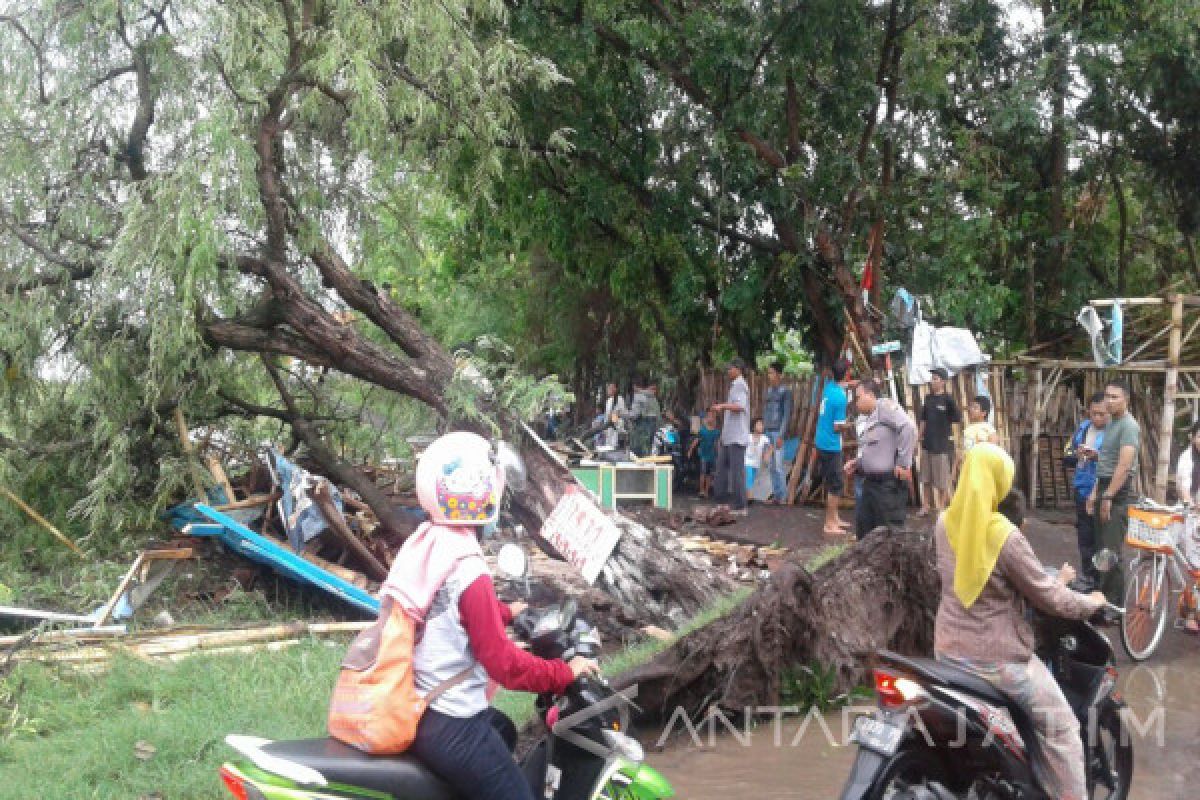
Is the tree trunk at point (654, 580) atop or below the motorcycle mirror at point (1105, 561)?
below

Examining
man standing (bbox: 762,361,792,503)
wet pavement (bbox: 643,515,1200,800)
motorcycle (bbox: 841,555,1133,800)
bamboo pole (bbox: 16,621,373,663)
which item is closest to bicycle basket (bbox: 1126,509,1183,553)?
wet pavement (bbox: 643,515,1200,800)

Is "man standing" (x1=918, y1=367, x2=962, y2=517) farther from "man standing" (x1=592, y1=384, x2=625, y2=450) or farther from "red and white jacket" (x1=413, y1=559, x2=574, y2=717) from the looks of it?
"red and white jacket" (x1=413, y1=559, x2=574, y2=717)

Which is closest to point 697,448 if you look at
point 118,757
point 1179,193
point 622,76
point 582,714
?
point 622,76

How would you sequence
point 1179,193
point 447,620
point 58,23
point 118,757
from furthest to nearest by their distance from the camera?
point 1179,193 < point 58,23 < point 118,757 < point 447,620

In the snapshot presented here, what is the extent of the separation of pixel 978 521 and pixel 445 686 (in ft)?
6.64

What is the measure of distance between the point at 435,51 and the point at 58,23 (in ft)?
9.63

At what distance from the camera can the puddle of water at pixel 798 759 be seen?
513 centimetres

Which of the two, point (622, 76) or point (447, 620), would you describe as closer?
point (447, 620)

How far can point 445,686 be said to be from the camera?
3023 millimetres

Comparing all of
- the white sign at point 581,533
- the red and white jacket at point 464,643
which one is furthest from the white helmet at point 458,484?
the white sign at point 581,533

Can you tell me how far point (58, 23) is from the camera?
8.88m

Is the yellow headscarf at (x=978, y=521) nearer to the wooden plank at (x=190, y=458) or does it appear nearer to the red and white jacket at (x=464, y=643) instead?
the red and white jacket at (x=464, y=643)

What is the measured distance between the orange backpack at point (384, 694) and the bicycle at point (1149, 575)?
19.5 ft

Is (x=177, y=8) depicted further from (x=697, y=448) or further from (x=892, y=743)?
(x=697, y=448)
